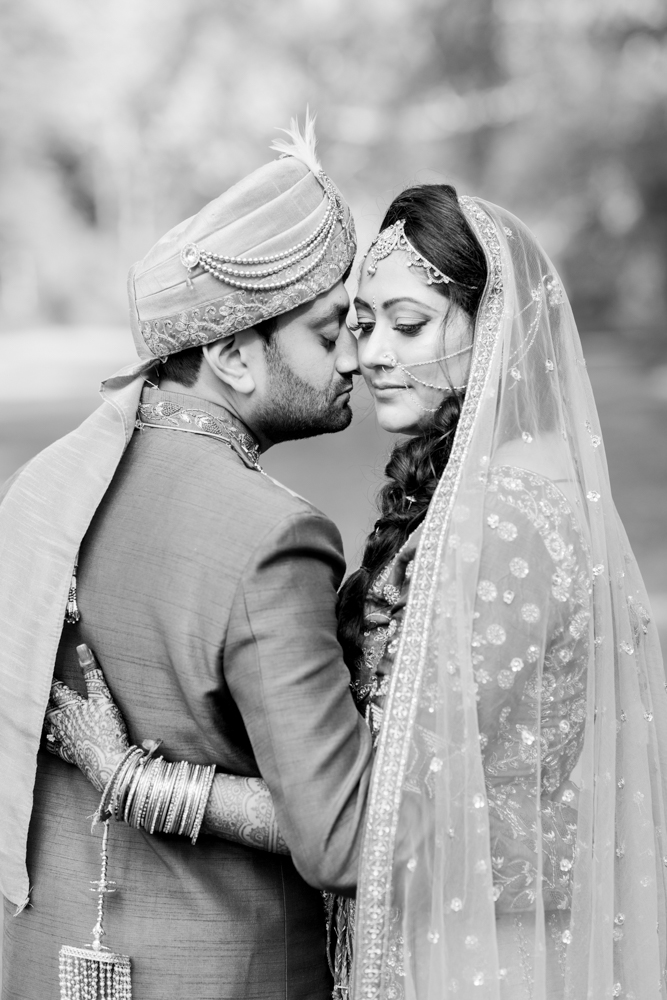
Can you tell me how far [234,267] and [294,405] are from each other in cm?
25

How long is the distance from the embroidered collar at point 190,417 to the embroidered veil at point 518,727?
0.33 m

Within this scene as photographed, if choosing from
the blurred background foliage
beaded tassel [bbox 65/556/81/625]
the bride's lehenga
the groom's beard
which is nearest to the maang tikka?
the groom's beard

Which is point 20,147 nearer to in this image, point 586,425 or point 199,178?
point 199,178

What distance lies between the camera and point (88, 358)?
568 cm

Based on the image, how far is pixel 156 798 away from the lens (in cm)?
141

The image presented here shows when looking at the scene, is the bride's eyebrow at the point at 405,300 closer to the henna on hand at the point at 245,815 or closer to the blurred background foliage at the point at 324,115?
the henna on hand at the point at 245,815

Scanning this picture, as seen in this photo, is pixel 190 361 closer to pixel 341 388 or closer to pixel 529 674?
pixel 341 388

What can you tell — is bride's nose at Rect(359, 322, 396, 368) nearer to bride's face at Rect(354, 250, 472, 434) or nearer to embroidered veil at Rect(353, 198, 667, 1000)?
bride's face at Rect(354, 250, 472, 434)

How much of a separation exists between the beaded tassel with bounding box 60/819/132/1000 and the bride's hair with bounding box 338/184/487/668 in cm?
50

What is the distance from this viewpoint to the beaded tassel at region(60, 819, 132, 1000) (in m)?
1.49

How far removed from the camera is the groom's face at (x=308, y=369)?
5.48 feet

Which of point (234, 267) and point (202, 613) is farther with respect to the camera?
point (234, 267)

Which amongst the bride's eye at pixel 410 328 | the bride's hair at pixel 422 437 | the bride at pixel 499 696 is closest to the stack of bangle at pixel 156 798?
the bride at pixel 499 696

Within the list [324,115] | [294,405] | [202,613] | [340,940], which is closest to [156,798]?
[202,613]
